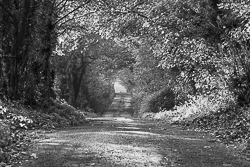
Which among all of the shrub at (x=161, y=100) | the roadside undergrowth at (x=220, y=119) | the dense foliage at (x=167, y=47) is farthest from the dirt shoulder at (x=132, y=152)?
the shrub at (x=161, y=100)

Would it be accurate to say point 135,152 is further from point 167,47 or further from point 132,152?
point 167,47

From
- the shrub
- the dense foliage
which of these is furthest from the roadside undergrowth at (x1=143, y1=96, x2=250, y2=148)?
the shrub

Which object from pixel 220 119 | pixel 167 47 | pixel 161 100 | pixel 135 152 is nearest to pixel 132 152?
pixel 135 152

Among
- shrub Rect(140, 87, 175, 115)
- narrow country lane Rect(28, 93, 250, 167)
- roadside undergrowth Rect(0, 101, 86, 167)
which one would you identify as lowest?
narrow country lane Rect(28, 93, 250, 167)

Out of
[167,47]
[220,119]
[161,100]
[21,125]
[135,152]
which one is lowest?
[135,152]

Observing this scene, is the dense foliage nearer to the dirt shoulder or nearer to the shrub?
the dirt shoulder

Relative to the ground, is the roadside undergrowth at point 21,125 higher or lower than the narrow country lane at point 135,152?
higher

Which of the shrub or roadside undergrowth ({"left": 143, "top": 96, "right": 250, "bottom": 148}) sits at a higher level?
the shrub

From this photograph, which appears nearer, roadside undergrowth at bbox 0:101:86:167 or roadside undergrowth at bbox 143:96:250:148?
roadside undergrowth at bbox 0:101:86:167

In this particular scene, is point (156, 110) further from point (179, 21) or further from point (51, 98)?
point (179, 21)

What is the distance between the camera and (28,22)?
16.7 metres

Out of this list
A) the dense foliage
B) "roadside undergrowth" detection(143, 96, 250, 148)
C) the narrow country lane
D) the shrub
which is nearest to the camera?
the narrow country lane

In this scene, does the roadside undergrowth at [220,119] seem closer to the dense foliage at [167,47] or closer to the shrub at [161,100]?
the dense foliage at [167,47]

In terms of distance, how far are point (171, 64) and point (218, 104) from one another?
452 centimetres
